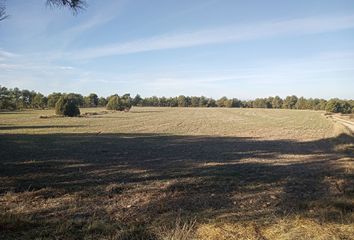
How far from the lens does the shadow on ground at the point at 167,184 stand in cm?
667

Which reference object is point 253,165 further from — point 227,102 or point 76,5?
point 227,102

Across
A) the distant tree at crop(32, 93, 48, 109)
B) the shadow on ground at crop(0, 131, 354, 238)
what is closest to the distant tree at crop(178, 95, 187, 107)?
the distant tree at crop(32, 93, 48, 109)

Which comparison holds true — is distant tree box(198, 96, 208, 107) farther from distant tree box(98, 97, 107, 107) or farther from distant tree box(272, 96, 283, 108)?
distant tree box(98, 97, 107, 107)

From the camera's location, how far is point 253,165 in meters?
13.5

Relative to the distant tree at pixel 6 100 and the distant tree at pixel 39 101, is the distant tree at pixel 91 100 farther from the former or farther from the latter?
the distant tree at pixel 6 100

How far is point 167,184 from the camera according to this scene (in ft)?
31.8

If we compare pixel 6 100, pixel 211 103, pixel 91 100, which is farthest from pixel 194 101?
pixel 6 100

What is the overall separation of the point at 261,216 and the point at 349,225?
4.64 ft

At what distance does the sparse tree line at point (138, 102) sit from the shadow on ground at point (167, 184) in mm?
49185

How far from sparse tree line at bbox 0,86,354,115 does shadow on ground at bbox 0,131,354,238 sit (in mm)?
49185

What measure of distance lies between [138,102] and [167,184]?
170m

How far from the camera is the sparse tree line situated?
9994 cm

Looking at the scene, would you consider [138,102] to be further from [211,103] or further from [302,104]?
[302,104]

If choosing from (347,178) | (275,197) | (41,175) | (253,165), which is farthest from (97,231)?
(253,165)
